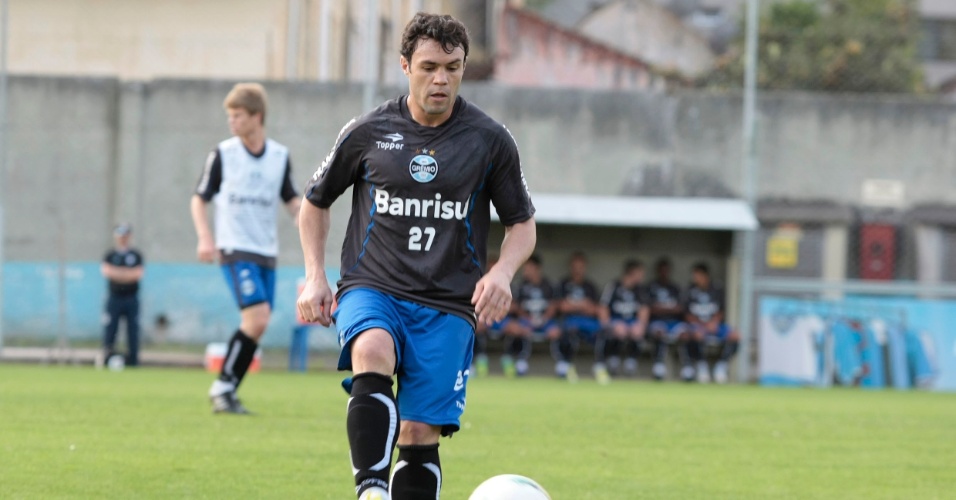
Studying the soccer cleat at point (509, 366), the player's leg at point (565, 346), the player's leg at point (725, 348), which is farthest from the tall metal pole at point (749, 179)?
the soccer cleat at point (509, 366)

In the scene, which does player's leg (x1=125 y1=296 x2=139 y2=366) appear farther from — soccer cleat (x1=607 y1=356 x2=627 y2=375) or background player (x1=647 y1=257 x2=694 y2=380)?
background player (x1=647 y1=257 x2=694 y2=380)

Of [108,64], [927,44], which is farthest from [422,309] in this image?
[927,44]

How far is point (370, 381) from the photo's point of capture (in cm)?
491

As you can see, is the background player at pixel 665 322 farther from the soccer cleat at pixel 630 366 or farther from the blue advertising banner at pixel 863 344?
the blue advertising banner at pixel 863 344

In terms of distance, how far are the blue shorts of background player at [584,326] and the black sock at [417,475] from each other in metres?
14.5

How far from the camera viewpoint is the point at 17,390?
12172 mm

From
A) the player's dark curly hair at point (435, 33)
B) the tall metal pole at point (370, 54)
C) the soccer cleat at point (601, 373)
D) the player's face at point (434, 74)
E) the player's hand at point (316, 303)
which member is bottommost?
the soccer cleat at point (601, 373)

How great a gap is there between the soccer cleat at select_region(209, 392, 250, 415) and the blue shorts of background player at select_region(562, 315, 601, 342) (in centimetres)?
1003

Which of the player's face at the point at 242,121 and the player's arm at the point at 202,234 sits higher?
the player's face at the point at 242,121

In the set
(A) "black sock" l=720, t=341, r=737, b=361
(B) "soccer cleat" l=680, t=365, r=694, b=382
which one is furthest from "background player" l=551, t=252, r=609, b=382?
(A) "black sock" l=720, t=341, r=737, b=361

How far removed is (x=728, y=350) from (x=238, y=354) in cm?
1103

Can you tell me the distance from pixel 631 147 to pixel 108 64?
370 inches

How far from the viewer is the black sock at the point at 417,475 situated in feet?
17.0

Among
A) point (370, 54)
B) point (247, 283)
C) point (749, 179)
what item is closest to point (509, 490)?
point (247, 283)
